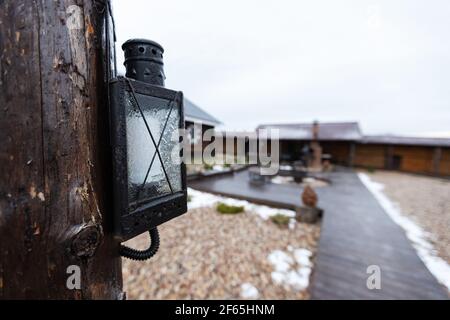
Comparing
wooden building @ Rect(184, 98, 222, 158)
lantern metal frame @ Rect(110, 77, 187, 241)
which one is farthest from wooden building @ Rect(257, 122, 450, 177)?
lantern metal frame @ Rect(110, 77, 187, 241)

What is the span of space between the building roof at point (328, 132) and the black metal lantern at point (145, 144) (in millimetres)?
15903

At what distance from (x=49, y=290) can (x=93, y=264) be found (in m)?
0.14

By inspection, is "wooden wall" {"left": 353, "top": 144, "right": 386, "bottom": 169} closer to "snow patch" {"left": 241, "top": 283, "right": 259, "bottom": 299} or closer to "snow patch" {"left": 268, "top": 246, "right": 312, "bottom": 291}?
"snow patch" {"left": 268, "top": 246, "right": 312, "bottom": 291}

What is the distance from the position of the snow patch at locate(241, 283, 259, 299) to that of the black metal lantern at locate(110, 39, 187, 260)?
2.19 m

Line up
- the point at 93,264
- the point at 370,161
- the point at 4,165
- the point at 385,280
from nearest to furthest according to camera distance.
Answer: the point at 4,165 < the point at 93,264 < the point at 385,280 < the point at 370,161

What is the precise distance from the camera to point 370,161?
1571 cm

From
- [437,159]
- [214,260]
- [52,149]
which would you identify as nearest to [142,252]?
[52,149]

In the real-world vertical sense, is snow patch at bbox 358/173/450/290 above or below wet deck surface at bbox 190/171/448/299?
below

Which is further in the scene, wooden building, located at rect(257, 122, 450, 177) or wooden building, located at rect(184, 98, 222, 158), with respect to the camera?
wooden building, located at rect(257, 122, 450, 177)

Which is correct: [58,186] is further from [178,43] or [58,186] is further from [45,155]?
[178,43]

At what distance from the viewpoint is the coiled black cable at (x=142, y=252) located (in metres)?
0.89

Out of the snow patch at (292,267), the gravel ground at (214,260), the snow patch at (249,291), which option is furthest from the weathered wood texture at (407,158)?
the snow patch at (249,291)

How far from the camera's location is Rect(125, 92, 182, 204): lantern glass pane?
780 millimetres
